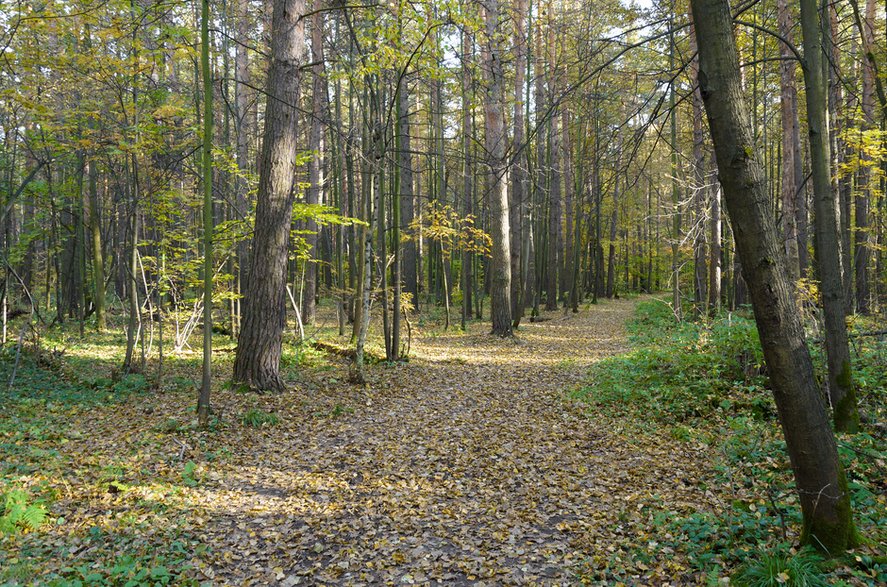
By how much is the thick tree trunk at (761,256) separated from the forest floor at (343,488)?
46.8 inches

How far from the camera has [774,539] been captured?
11.1 ft

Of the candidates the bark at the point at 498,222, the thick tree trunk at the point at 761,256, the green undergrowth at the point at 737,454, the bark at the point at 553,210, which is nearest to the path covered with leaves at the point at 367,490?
the green undergrowth at the point at 737,454

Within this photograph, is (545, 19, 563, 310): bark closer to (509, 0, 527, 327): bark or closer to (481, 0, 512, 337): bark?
(509, 0, 527, 327): bark

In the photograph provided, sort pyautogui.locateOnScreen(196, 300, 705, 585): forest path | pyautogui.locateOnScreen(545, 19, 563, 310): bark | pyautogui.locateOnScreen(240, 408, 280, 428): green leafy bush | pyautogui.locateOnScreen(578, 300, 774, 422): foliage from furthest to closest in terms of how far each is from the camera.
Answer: pyautogui.locateOnScreen(545, 19, 563, 310): bark → pyautogui.locateOnScreen(578, 300, 774, 422): foliage → pyautogui.locateOnScreen(240, 408, 280, 428): green leafy bush → pyautogui.locateOnScreen(196, 300, 705, 585): forest path

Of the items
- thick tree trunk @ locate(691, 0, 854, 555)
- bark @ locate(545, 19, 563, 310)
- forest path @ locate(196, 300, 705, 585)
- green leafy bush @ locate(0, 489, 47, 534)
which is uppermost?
bark @ locate(545, 19, 563, 310)

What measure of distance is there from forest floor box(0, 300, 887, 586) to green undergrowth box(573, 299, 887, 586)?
0.11 metres

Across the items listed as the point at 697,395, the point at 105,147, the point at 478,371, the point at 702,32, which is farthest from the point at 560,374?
the point at 105,147

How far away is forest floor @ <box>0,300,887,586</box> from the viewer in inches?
144

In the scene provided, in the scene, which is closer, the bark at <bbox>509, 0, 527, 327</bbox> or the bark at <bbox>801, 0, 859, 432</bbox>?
the bark at <bbox>801, 0, 859, 432</bbox>

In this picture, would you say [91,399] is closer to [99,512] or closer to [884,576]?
[99,512]

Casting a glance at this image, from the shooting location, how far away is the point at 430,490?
5070mm

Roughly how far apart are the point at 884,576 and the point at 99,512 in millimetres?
5655

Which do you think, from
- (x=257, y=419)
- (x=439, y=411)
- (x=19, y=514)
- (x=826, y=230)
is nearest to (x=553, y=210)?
(x=439, y=411)

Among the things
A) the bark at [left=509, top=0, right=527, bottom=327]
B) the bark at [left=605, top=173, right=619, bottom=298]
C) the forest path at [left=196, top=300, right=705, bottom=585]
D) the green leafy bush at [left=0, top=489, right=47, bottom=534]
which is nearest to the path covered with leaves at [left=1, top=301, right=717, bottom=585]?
the forest path at [left=196, top=300, right=705, bottom=585]
